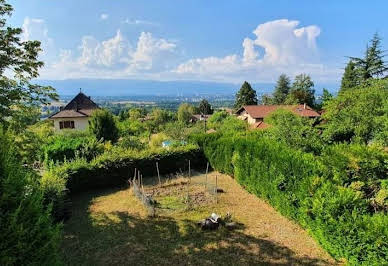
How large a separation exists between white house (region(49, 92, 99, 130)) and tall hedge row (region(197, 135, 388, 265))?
114 ft

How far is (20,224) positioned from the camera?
403 centimetres

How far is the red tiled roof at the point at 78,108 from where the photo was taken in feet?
139

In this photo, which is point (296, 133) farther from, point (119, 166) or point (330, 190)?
point (119, 166)

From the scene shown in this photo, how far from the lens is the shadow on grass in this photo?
26.7 ft

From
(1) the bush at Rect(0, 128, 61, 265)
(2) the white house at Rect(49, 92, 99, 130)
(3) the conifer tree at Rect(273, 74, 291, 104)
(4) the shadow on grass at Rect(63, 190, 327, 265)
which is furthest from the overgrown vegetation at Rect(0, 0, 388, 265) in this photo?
(3) the conifer tree at Rect(273, 74, 291, 104)

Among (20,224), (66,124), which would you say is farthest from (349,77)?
(20,224)

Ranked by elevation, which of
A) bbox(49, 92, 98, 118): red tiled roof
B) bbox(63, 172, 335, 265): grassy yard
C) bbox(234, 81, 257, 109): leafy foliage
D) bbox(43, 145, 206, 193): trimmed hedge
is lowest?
bbox(63, 172, 335, 265): grassy yard

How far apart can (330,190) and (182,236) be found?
204 inches

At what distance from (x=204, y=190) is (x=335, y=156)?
23.3 ft

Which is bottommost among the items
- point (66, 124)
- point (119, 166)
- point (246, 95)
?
point (119, 166)

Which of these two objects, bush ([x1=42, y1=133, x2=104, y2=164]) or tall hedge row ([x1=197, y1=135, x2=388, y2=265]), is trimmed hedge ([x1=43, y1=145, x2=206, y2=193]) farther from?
tall hedge row ([x1=197, y1=135, x2=388, y2=265])

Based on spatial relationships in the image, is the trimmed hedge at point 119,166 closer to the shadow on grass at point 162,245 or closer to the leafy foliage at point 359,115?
the shadow on grass at point 162,245

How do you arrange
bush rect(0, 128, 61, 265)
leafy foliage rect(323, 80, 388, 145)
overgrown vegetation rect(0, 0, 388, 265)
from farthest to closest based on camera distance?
leafy foliage rect(323, 80, 388, 145) < overgrown vegetation rect(0, 0, 388, 265) < bush rect(0, 128, 61, 265)

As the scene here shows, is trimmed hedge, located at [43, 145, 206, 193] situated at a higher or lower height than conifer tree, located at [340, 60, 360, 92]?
lower
